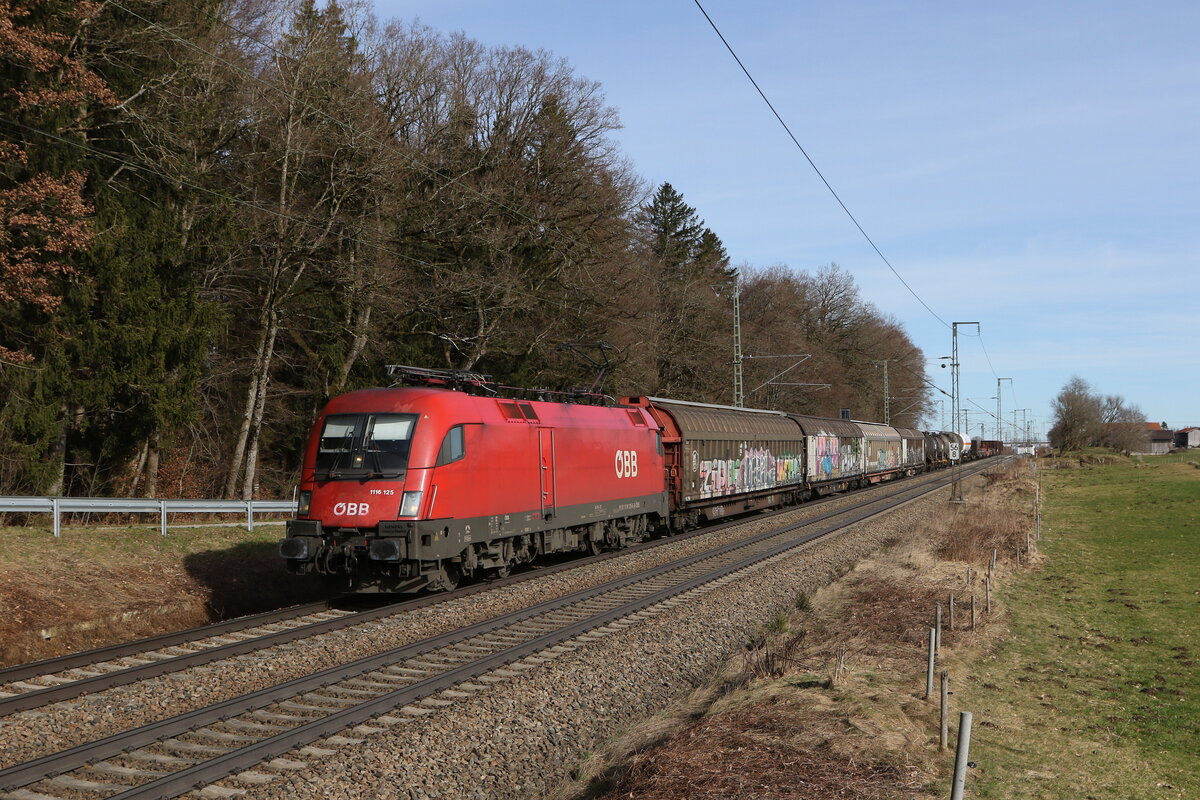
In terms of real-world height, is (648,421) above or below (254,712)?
above

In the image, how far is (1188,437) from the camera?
18625 centimetres

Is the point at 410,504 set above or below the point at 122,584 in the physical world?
above

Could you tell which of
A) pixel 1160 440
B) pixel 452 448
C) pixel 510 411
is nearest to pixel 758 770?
pixel 452 448

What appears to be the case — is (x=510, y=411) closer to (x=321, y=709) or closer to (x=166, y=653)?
(x=166, y=653)

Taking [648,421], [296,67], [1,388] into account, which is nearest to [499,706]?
[1,388]

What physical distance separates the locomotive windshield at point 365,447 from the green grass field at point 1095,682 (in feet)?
27.4

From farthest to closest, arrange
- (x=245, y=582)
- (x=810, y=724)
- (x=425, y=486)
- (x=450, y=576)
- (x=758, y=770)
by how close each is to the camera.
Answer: (x=245, y=582) → (x=450, y=576) → (x=425, y=486) → (x=810, y=724) → (x=758, y=770)

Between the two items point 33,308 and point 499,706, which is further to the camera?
point 33,308

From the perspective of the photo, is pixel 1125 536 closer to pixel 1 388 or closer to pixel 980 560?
pixel 980 560

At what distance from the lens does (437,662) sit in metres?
10.8

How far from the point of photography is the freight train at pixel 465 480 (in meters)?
13.9

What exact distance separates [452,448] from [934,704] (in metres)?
8.06

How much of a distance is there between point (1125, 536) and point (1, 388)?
28.7 m

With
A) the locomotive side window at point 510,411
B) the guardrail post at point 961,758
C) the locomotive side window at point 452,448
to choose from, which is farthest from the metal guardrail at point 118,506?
the guardrail post at point 961,758
